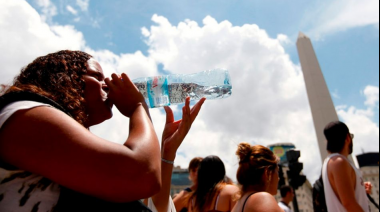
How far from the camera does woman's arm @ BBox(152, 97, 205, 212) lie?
1.88 meters

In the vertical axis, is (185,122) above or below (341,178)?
above

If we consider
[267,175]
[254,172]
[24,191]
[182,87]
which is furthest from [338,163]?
[24,191]

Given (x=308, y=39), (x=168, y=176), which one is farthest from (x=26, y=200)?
(x=308, y=39)

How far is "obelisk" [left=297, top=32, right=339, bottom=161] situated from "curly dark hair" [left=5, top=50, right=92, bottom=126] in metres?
25.1

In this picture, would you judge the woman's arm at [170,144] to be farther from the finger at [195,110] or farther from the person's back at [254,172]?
the person's back at [254,172]

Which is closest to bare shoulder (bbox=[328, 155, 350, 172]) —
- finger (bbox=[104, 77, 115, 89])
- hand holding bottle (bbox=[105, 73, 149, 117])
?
hand holding bottle (bbox=[105, 73, 149, 117])

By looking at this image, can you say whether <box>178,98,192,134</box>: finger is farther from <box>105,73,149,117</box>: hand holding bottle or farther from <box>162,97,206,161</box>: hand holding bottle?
<box>105,73,149,117</box>: hand holding bottle

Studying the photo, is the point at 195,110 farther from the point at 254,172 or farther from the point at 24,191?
the point at 254,172

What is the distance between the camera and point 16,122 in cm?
97

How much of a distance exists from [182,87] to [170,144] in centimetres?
82

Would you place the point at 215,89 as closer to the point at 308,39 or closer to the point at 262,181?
the point at 262,181

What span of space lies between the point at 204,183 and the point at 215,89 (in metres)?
1.31

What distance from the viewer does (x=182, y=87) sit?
2643 mm

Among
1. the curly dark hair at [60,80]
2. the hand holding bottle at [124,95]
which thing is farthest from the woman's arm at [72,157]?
the hand holding bottle at [124,95]
